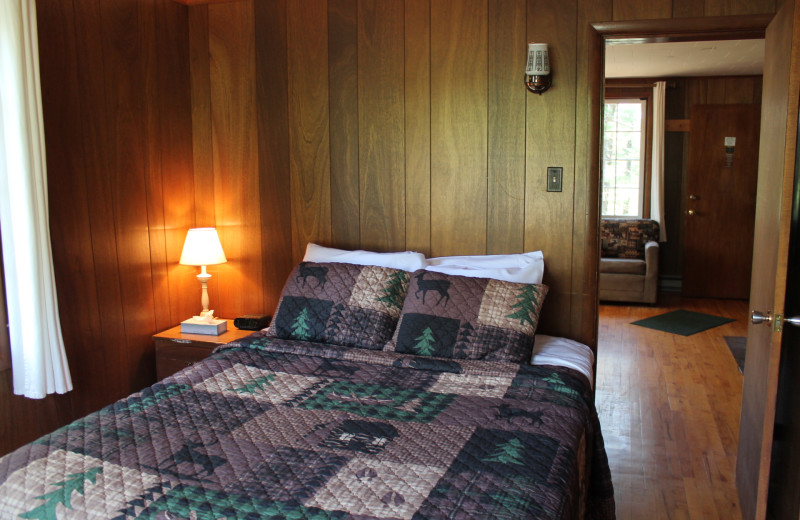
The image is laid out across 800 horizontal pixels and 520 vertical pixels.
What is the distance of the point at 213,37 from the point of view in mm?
3438

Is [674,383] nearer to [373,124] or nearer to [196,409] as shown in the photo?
[373,124]

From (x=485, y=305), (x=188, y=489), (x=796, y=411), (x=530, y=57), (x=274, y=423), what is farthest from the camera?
(x=530, y=57)

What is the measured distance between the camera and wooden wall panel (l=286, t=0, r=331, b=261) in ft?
10.8

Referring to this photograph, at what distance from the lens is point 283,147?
3.39m

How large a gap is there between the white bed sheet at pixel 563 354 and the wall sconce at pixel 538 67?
1139mm

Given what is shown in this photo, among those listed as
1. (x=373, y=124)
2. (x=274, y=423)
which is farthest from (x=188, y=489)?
(x=373, y=124)

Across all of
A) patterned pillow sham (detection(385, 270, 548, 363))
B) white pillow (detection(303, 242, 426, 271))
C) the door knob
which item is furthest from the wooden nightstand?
the door knob

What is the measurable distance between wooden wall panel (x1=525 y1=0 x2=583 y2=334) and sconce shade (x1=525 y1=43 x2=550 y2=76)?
7 cm

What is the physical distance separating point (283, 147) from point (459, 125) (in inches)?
37.1

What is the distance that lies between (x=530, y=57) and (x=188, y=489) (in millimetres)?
2246

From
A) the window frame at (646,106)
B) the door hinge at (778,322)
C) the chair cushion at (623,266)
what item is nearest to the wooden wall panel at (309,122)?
the door hinge at (778,322)

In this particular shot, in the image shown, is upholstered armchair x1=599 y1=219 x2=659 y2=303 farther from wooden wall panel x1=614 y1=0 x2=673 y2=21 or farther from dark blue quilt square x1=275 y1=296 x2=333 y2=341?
dark blue quilt square x1=275 y1=296 x2=333 y2=341

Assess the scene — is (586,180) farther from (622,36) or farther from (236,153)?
(236,153)

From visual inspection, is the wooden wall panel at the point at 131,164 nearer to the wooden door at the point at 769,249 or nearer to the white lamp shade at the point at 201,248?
the white lamp shade at the point at 201,248
